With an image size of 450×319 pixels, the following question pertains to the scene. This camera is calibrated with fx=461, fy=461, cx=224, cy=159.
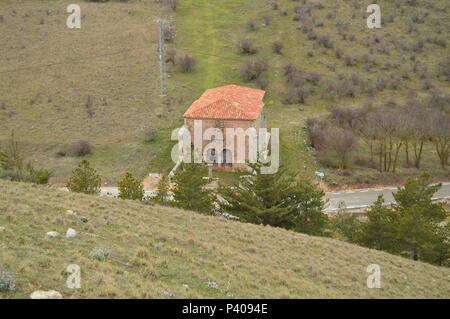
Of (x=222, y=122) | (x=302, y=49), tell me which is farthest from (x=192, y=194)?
(x=302, y=49)

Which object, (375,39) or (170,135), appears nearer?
(170,135)

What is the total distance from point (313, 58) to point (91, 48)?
28962mm

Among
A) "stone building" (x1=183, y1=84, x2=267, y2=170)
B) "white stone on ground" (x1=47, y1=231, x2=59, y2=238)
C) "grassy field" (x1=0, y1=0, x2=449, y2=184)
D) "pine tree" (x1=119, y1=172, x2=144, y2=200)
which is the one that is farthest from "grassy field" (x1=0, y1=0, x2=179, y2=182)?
"white stone on ground" (x1=47, y1=231, x2=59, y2=238)

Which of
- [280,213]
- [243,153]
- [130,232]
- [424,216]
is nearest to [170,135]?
[243,153]

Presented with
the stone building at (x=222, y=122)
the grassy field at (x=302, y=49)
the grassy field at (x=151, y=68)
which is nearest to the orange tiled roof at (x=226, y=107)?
the stone building at (x=222, y=122)

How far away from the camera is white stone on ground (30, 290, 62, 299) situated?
26.8ft

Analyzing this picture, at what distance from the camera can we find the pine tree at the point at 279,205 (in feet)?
72.2

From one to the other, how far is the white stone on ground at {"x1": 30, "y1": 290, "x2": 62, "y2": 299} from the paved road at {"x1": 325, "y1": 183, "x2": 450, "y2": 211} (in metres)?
25.7

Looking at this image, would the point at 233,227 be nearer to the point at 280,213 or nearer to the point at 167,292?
the point at 280,213

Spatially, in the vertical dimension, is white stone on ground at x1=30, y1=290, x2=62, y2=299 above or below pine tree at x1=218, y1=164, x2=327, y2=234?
above

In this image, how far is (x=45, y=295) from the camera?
823cm

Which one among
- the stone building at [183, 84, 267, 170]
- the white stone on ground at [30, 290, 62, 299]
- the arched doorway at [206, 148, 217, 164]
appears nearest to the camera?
the white stone on ground at [30, 290, 62, 299]

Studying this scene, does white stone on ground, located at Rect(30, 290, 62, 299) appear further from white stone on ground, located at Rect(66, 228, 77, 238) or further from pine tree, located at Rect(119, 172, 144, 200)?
pine tree, located at Rect(119, 172, 144, 200)

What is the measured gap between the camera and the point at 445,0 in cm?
7412
